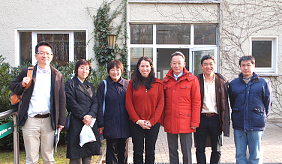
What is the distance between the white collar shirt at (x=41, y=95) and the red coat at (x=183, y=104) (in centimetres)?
168

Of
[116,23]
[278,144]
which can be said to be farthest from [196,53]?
[278,144]

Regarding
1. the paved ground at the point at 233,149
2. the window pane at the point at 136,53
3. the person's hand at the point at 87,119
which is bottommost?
the paved ground at the point at 233,149

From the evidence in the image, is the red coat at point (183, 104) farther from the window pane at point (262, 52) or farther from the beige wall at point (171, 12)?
the window pane at point (262, 52)

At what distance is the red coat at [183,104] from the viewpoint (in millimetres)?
3053

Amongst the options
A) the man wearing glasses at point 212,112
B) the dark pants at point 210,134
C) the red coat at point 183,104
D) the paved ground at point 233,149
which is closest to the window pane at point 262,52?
the paved ground at point 233,149

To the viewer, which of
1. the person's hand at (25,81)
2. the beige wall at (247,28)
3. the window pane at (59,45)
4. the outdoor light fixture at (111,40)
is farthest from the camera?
the window pane at (59,45)

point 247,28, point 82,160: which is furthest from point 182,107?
point 247,28

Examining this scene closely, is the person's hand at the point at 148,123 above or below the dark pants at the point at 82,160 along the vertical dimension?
above

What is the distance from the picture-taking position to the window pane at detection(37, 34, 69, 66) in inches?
289

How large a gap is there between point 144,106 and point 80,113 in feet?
2.94

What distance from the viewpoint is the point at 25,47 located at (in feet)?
23.9

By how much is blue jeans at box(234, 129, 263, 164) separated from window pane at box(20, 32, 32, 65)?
269 inches

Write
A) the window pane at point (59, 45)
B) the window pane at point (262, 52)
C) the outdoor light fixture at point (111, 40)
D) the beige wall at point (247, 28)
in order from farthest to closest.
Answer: the window pane at point (262, 52) < the window pane at point (59, 45) < the beige wall at point (247, 28) < the outdoor light fixture at point (111, 40)

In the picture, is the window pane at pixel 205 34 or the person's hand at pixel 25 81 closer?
the person's hand at pixel 25 81
